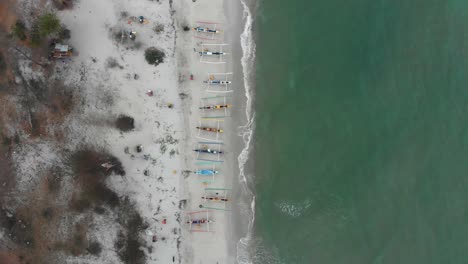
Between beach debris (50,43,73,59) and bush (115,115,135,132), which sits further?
bush (115,115,135,132)

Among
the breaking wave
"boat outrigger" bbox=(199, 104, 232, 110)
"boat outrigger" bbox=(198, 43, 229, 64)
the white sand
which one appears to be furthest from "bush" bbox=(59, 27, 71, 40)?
the breaking wave

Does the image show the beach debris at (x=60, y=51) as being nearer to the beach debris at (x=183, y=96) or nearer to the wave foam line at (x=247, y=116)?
the beach debris at (x=183, y=96)

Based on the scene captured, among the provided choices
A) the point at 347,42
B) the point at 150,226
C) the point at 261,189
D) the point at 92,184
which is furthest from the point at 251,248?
the point at 347,42

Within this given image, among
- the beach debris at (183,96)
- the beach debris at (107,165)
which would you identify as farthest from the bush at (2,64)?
the beach debris at (183,96)

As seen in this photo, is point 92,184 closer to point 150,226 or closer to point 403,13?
point 150,226

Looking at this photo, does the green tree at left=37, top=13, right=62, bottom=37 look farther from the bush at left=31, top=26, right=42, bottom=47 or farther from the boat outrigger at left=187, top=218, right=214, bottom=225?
the boat outrigger at left=187, top=218, right=214, bottom=225

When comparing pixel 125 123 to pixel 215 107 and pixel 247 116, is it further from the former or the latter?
pixel 247 116
